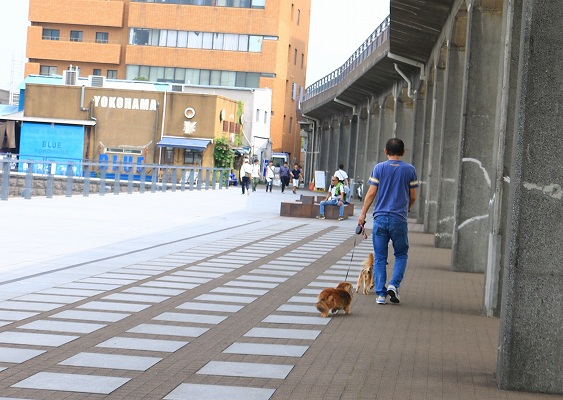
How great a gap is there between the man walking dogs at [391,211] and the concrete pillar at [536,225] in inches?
178

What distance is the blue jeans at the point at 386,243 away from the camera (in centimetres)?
1216

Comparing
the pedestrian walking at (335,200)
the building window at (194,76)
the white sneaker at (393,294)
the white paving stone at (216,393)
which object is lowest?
the white paving stone at (216,393)

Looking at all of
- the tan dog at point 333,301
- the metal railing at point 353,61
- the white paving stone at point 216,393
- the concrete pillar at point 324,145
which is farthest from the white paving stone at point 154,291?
the concrete pillar at point 324,145

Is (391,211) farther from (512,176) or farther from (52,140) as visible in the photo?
(52,140)

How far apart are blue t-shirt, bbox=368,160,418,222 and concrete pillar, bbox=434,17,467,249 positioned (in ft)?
34.9

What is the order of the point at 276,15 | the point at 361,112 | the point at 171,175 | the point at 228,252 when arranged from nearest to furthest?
1. the point at 228,252
2. the point at 171,175
3. the point at 361,112
4. the point at 276,15

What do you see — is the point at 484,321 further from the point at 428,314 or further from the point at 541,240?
the point at 541,240

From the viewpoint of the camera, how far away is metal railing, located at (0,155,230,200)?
2931cm

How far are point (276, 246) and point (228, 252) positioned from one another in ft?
7.31

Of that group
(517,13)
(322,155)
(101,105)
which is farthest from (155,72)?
(517,13)

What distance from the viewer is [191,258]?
1686 centimetres

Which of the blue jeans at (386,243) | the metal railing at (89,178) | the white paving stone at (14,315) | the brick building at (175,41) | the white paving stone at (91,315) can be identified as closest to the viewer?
the white paving stone at (14,315)

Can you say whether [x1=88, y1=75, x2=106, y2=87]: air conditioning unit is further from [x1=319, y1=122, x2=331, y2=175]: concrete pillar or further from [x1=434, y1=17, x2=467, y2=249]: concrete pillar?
[x1=434, y1=17, x2=467, y2=249]: concrete pillar

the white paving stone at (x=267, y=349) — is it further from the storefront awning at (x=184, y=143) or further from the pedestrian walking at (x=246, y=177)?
the storefront awning at (x=184, y=143)
